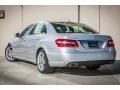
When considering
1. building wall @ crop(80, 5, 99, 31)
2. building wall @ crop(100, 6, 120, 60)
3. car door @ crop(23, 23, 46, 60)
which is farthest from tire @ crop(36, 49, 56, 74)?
building wall @ crop(100, 6, 120, 60)

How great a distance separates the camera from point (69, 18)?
1088 centimetres

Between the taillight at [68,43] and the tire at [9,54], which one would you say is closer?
the taillight at [68,43]

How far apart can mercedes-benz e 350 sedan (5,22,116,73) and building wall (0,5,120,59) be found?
1.75 meters

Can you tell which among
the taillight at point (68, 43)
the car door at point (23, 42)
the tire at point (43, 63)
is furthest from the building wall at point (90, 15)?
the taillight at point (68, 43)

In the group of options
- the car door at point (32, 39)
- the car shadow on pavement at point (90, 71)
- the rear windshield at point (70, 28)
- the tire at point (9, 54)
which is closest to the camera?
the rear windshield at point (70, 28)

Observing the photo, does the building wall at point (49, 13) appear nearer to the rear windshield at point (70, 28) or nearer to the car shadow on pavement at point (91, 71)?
the rear windshield at point (70, 28)

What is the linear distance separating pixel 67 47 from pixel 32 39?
1.46 meters

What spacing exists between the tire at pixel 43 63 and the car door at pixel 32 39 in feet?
1.13

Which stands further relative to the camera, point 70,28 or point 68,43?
point 70,28

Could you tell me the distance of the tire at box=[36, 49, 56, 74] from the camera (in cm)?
828

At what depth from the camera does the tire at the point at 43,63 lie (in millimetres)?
8281

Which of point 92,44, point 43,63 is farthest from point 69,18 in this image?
point 92,44

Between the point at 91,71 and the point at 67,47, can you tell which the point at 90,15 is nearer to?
the point at 91,71

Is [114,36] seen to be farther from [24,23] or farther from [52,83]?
[52,83]
